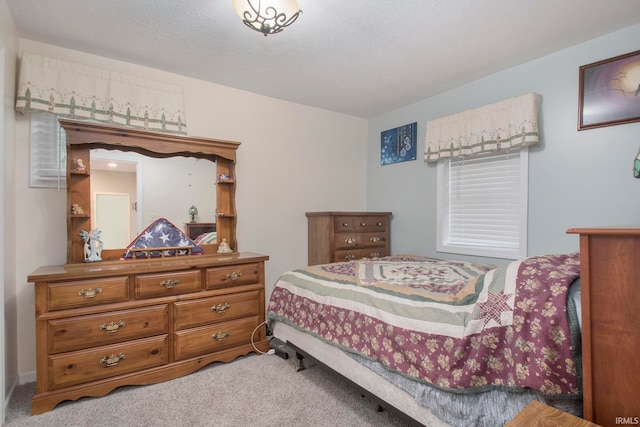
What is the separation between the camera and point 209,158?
2.93 m

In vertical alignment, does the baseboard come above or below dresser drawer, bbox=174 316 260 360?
below

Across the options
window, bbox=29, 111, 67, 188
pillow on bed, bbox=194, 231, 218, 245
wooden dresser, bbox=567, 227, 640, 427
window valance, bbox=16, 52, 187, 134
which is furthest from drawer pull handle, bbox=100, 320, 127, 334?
wooden dresser, bbox=567, 227, 640, 427

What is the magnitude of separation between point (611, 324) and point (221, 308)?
229 centimetres

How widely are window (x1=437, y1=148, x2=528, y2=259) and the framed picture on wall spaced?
48 centimetres

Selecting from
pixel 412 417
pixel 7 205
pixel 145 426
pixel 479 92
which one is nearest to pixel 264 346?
pixel 145 426

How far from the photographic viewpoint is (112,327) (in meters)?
2.04

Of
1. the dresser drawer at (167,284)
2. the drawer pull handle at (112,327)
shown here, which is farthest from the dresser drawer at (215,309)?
the drawer pull handle at (112,327)

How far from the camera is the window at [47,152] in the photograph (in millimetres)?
2244

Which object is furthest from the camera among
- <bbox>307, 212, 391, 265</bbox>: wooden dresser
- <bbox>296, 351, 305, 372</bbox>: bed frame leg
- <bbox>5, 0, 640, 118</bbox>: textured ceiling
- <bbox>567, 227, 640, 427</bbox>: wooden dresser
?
<bbox>307, 212, 391, 265</bbox>: wooden dresser

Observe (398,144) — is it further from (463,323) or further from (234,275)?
(463,323)

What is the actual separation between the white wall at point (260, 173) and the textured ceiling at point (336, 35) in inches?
9.9

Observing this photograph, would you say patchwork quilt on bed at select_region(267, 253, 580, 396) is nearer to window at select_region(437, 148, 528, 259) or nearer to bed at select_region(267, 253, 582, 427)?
bed at select_region(267, 253, 582, 427)

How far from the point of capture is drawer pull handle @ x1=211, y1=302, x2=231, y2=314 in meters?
2.43

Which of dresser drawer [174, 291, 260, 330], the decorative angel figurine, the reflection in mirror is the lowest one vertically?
dresser drawer [174, 291, 260, 330]
